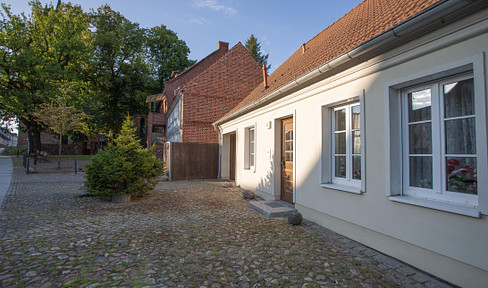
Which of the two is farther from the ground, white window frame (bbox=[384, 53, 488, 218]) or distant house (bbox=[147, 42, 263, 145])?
distant house (bbox=[147, 42, 263, 145])

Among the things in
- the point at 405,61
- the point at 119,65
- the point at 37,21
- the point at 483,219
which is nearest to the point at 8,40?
the point at 37,21

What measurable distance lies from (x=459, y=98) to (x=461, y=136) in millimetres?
424

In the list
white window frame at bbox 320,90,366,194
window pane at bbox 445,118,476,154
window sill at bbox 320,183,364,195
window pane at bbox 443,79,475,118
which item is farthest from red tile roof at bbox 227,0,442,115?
window sill at bbox 320,183,364,195

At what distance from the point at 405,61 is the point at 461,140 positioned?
119 centimetres

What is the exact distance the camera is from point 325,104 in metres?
4.71

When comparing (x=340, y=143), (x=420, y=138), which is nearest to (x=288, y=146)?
(x=340, y=143)

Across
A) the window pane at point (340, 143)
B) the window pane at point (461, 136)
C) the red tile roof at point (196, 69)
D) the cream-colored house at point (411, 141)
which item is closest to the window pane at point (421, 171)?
the cream-colored house at point (411, 141)

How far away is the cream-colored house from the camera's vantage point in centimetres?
252

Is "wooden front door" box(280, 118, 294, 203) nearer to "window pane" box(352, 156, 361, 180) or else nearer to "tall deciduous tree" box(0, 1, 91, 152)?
"window pane" box(352, 156, 361, 180)

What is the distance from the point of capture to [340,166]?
15.2 ft

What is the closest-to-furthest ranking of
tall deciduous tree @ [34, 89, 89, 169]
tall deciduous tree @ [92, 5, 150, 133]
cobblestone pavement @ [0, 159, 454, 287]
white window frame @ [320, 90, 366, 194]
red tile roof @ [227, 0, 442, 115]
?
cobblestone pavement @ [0, 159, 454, 287]
red tile roof @ [227, 0, 442, 115]
white window frame @ [320, 90, 366, 194]
tall deciduous tree @ [34, 89, 89, 169]
tall deciduous tree @ [92, 5, 150, 133]

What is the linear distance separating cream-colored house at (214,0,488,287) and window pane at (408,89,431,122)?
0.01 meters

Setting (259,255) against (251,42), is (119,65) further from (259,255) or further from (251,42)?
A: (259,255)

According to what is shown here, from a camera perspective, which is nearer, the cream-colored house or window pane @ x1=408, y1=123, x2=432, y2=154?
the cream-colored house
